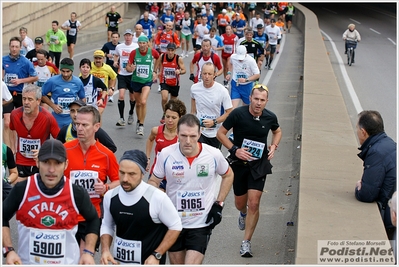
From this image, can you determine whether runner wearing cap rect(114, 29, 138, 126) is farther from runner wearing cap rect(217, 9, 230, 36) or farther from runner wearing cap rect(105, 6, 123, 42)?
runner wearing cap rect(217, 9, 230, 36)

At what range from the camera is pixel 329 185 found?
8.85 metres

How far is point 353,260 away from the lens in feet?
21.8

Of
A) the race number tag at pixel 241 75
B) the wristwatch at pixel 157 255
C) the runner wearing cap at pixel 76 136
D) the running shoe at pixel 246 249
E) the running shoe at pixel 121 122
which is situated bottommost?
the running shoe at pixel 121 122

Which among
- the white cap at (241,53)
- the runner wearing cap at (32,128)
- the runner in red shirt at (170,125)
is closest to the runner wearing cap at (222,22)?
the white cap at (241,53)

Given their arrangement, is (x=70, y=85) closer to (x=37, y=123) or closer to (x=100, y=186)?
(x=37, y=123)

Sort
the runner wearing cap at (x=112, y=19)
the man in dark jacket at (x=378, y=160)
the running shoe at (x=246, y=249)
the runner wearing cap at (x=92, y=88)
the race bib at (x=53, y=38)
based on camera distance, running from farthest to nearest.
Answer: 1. the runner wearing cap at (x=112, y=19)
2. the race bib at (x=53, y=38)
3. the runner wearing cap at (x=92, y=88)
4. the running shoe at (x=246, y=249)
5. the man in dark jacket at (x=378, y=160)

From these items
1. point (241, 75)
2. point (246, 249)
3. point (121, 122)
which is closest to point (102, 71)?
point (121, 122)

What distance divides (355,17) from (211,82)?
49.2 m

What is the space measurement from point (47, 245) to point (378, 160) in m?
3.31

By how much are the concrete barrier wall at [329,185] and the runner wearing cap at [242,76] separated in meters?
1.12

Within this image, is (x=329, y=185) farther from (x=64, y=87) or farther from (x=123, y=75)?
(x=123, y=75)

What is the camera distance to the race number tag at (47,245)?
5.78 meters

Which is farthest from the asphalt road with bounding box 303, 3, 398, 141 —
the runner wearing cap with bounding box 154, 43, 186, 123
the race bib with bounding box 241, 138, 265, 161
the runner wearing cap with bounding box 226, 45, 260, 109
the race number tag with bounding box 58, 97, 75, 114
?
the race bib with bounding box 241, 138, 265, 161

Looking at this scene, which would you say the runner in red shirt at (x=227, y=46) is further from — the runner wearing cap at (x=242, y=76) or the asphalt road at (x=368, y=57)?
the runner wearing cap at (x=242, y=76)
